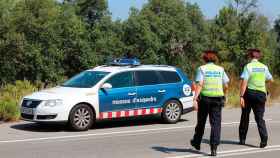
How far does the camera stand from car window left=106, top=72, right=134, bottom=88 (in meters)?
13.5

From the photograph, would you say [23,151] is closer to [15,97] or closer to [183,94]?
[183,94]

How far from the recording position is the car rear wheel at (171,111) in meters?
14.3

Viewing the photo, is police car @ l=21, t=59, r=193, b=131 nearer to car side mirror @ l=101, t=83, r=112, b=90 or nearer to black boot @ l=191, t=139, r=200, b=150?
car side mirror @ l=101, t=83, r=112, b=90

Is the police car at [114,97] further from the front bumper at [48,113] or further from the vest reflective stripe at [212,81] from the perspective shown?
the vest reflective stripe at [212,81]

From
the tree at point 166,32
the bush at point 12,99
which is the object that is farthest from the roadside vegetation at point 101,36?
the bush at point 12,99

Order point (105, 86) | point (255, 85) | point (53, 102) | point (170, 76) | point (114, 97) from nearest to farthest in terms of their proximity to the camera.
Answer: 1. point (255, 85)
2. point (53, 102)
3. point (105, 86)
4. point (114, 97)
5. point (170, 76)

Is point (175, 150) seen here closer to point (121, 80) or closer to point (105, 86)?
point (105, 86)

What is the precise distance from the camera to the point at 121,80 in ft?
44.9

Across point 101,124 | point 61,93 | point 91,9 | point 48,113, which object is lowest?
point 101,124

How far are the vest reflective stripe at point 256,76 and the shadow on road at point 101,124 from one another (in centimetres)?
440

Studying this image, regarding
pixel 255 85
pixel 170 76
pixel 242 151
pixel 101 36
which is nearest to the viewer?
pixel 242 151

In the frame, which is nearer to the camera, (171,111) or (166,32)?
(171,111)

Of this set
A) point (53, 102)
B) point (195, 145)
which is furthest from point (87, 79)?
point (195, 145)

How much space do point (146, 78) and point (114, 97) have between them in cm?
122
